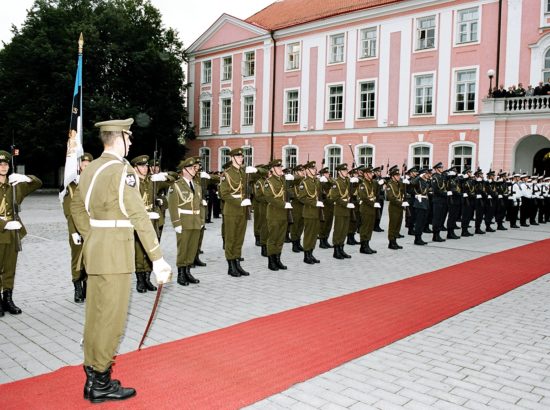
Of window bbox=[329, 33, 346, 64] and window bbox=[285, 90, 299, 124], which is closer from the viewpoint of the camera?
window bbox=[329, 33, 346, 64]

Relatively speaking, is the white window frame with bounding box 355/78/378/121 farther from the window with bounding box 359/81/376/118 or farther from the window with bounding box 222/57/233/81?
the window with bounding box 222/57/233/81

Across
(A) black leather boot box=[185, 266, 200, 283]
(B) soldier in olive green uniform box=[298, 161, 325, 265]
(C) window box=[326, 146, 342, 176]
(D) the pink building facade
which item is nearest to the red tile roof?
(D) the pink building facade

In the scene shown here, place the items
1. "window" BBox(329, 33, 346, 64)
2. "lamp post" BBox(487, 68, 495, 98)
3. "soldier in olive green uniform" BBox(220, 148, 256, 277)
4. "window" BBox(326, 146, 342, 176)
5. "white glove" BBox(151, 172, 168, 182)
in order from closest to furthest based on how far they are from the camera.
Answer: "white glove" BBox(151, 172, 168, 182) → "soldier in olive green uniform" BBox(220, 148, 256, 277) → "lamp post" BBox(487, 68, 495, 98) → "window" BBox(329, 33, 346, 64) → "window" BBox(326, 146, 342, 176)

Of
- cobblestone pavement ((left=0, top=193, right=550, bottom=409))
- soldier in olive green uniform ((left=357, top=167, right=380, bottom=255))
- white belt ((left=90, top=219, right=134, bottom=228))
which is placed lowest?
cobblestone pavement ((left=0, top=193, right=550, bottom=409))

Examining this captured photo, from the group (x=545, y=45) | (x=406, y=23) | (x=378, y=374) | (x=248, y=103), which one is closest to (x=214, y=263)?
(x=378, y=374)

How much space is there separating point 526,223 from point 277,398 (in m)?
17.5

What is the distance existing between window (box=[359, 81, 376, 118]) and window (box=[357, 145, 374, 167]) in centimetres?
175

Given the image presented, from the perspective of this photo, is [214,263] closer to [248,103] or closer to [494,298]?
[494,298]

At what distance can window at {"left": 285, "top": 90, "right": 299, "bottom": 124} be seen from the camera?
3262 centimetres

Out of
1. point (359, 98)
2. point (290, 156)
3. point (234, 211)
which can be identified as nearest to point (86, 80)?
point (290, 156)

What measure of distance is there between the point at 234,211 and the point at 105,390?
5.12 meters

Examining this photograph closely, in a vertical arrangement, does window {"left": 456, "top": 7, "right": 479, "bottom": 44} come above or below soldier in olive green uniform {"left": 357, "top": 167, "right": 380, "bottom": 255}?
above

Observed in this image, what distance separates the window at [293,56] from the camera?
32250 mm

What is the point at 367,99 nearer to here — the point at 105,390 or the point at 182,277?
the point at 182,277
